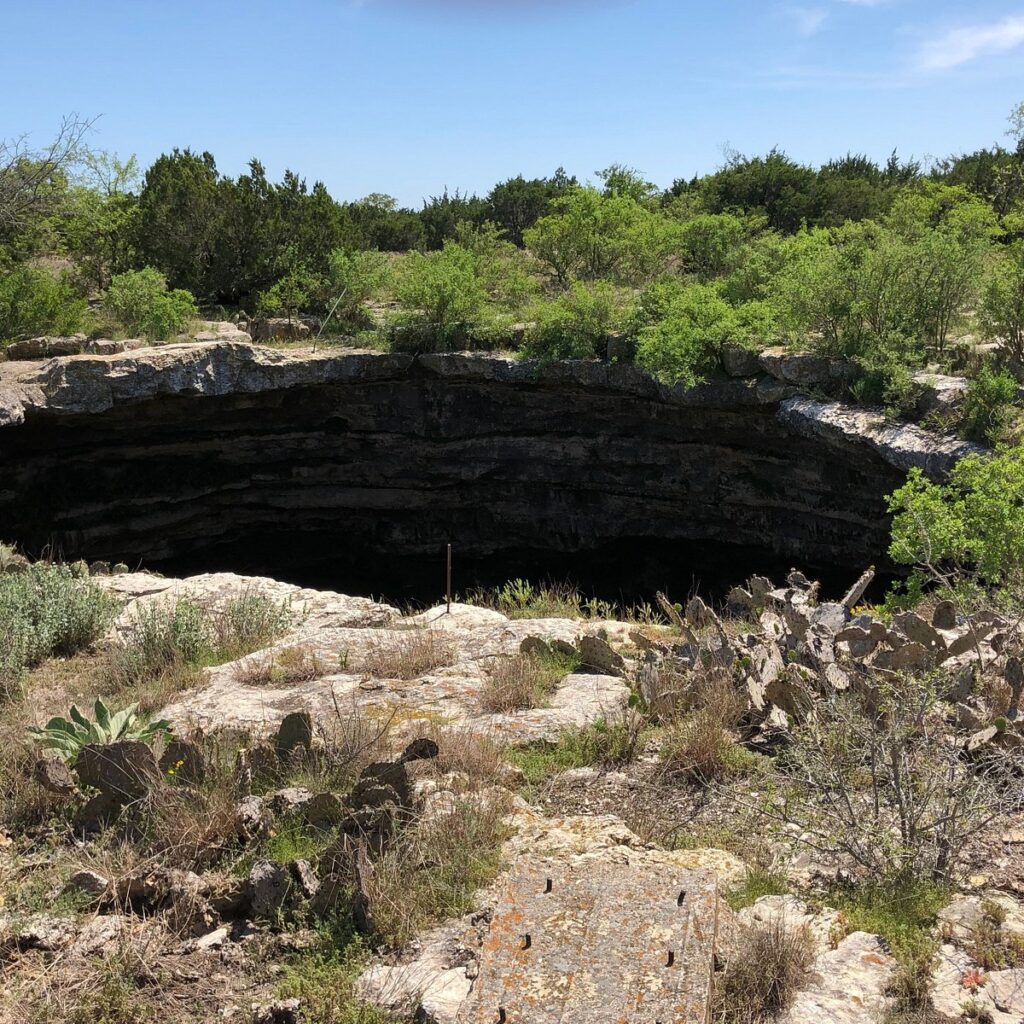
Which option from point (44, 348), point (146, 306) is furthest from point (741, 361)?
point (44, 348)

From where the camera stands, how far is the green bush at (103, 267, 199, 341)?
14898mm

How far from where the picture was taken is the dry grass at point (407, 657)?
6.58 m

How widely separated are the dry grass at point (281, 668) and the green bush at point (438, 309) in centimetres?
937

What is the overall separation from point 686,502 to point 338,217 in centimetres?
878

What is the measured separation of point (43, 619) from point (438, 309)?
368 inches

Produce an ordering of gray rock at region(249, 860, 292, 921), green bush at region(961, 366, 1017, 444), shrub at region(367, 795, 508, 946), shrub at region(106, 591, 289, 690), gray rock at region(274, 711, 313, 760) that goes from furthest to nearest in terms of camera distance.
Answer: green bush at region(961, 366, 1017, 444)
shrub at region(106, 591, 289, 690)
gray rock at region(274, 711, 313, 760)
gray rock at region(249, 860, 292, 921)
shrub at region(367, 795, 508, 946)

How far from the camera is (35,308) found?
1475 cm

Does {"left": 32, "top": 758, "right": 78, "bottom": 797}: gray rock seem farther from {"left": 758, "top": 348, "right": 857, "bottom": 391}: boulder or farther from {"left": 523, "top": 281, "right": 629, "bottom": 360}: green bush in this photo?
{"left": 523, "top": 281, "right": 629, "bottom": 360}: green bush

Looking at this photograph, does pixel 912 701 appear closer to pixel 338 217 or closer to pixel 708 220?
pixel 708 220

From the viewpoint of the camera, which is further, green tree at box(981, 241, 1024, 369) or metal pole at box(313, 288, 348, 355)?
metal pole at box(313, 288, 348, 355)

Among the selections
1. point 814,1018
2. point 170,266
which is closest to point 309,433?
point 170,266

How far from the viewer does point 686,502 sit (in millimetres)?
17078

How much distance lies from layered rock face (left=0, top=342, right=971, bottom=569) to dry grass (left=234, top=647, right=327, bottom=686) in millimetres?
7705

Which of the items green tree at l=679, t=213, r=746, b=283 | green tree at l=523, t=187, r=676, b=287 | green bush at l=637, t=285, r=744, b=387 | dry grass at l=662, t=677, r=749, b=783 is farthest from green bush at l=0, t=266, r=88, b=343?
dry grass at l=662, t=677, r=749, b=783
